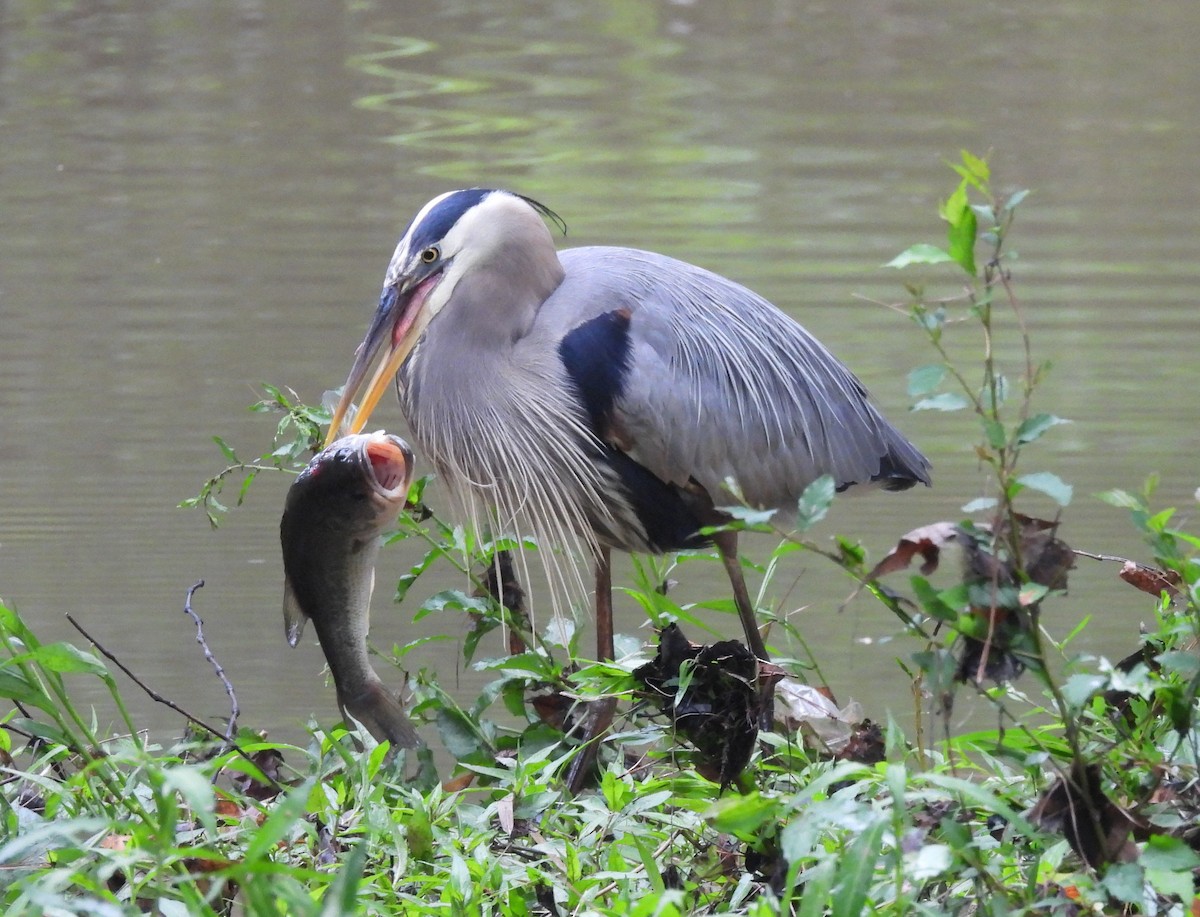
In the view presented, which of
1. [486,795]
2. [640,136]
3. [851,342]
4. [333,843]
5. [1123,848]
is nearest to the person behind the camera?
[1123,848]

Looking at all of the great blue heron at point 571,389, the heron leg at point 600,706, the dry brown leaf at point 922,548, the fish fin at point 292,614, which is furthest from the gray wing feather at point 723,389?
the dry brown leaf at point 922,548

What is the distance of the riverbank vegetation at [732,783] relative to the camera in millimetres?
1748

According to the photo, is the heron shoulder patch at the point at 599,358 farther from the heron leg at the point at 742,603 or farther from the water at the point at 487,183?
the water at the point at 487,183

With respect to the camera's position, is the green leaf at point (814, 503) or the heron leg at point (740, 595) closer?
the green leaf at point (814, 503)

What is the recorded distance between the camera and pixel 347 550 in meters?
2.88

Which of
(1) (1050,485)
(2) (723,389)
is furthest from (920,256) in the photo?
(2) (723,389)

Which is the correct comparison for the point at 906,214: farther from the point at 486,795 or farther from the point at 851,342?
the point at 486,795

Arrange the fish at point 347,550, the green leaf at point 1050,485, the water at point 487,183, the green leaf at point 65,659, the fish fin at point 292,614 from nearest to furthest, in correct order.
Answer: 1. the green leaf at point 1050,485
2. the green leaf at point 65,659
3. the fish at point 347,550
4. the fish fin at point 292,614
5. the water at point 487,183

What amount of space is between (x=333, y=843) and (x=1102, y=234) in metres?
6.49

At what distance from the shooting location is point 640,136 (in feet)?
32.0

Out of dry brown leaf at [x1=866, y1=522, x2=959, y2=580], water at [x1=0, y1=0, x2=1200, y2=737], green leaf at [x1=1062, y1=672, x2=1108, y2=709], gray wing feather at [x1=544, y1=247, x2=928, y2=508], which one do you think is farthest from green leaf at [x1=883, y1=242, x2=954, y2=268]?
water at [x1=0, y1=0, x2=1200, y2=737]

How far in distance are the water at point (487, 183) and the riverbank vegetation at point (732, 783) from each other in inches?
30.7

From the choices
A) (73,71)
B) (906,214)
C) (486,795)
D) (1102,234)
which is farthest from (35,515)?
(73,71)

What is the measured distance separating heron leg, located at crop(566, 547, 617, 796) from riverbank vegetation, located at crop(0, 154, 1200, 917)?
0.14 ft
